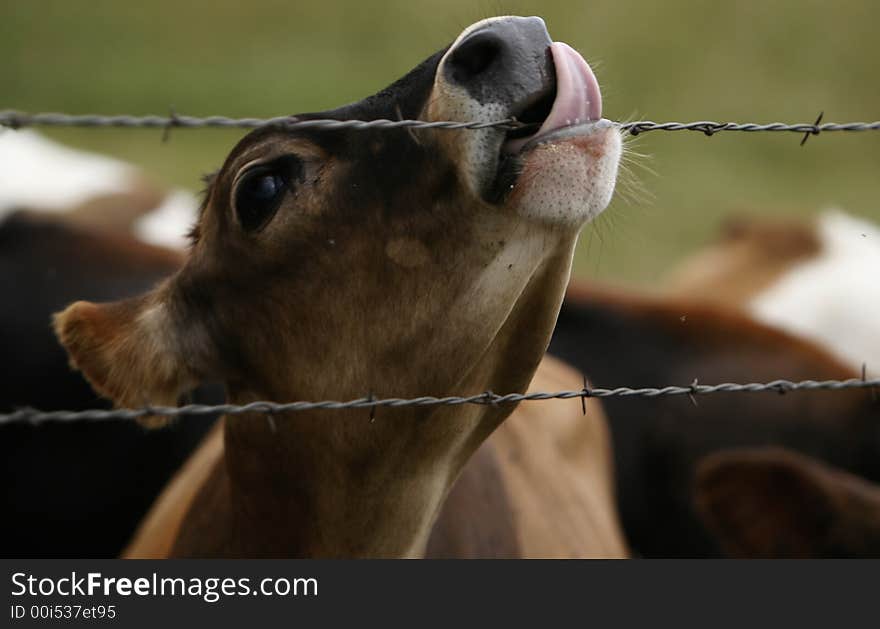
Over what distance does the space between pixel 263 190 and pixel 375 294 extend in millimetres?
315

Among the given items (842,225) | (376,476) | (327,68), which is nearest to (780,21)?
(327,68)

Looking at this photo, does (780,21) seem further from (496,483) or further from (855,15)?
(496,483)

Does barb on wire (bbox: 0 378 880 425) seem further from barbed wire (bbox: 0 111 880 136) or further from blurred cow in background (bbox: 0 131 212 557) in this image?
blurred cow in background (bbox: 0 131 212 557)

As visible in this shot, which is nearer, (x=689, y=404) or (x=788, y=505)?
(x=788, y=505)

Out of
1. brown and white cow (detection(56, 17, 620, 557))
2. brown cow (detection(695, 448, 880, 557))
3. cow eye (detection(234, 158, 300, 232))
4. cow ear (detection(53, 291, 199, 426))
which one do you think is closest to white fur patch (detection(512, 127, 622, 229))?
brown and white cow (detection(56, 17, 620, 557))

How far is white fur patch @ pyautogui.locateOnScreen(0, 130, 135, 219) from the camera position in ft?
19.0

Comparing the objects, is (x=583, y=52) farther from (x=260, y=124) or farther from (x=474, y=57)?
(x=260, y=124)

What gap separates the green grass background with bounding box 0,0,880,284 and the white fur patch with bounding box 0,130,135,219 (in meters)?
4.49

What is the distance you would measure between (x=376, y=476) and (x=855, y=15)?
1586cm

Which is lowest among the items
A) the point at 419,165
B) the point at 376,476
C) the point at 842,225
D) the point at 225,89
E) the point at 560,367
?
the point at 376,476

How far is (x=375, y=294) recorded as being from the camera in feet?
7.24

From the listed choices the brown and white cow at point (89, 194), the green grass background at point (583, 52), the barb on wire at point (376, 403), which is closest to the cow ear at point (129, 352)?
the barb on wire at point (376, 403)

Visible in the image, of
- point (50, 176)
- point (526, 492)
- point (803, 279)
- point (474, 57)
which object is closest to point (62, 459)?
point (526, 492)

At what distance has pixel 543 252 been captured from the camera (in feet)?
6.71
